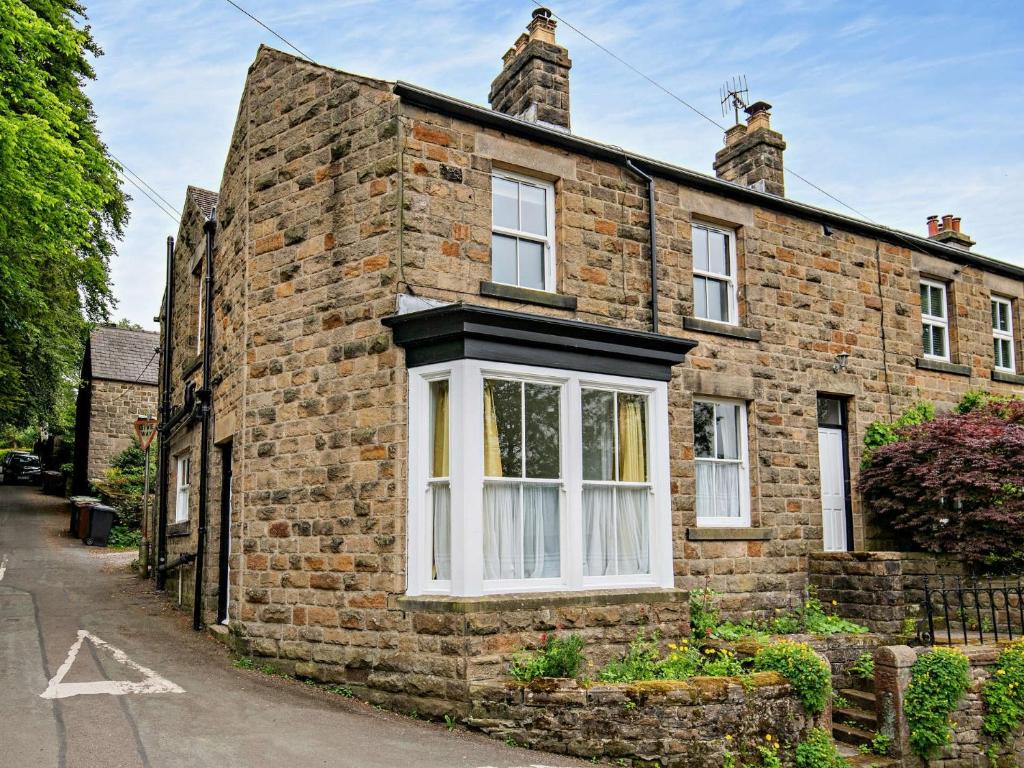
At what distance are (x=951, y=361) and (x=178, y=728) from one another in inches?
540

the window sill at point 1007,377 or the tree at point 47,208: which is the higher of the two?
the tree at point 47,208

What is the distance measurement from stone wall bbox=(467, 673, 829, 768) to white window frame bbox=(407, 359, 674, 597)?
1175 millimetres

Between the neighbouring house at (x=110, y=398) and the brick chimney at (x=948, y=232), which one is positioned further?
the neighbouring house at (x=110, y=398)

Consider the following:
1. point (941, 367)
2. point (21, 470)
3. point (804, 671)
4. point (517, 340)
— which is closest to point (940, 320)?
point (941, 367)

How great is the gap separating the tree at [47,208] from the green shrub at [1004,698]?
610 inches

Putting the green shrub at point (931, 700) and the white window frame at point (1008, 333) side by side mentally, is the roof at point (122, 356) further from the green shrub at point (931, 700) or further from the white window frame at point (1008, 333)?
the green shrub at point (931, 700)

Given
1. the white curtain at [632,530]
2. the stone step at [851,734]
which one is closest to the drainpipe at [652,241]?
the white curtain at [632,530]

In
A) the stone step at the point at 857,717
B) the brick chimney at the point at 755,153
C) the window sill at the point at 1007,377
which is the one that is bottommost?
the stone step at the point at 857,717

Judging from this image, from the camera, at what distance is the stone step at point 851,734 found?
9.71m

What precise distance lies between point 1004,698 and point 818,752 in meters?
3.00

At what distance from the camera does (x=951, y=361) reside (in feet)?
50.5

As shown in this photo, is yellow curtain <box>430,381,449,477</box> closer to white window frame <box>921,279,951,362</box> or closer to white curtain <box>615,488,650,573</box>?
white curtain <box>615,488,650,573</box>

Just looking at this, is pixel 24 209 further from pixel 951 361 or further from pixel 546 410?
pixel 951 361

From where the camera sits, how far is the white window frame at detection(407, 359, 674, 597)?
28.2ft
